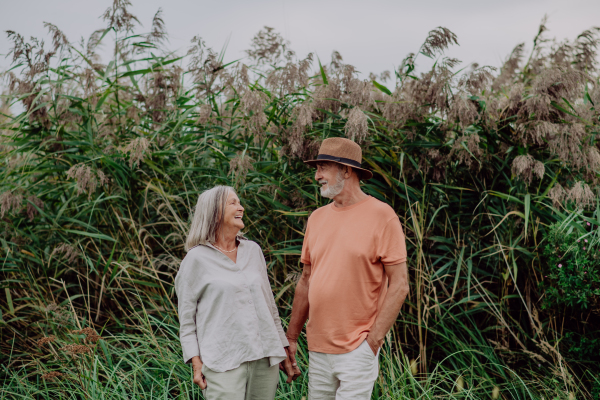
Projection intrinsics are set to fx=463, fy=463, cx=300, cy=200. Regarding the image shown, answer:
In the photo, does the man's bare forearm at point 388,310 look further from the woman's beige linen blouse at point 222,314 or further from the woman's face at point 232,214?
the woman's face at point 232,214

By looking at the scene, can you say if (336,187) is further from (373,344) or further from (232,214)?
(373,344)

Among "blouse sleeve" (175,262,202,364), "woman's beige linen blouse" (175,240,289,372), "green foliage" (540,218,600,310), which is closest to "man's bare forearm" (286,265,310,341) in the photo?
"woman's beige linen blouse" (175,240,289,372)

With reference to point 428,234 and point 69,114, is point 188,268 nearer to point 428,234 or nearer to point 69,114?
point 428,234

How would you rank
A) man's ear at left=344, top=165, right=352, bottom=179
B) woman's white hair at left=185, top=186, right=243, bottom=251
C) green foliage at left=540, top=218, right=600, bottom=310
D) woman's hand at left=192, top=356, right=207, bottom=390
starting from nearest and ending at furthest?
woman's hand at left=192, top=356, right=207, bottom=390 → woman's white hair at left=185, top=186, right=243, bottom=251 → man's ear at left=344, top=165, right=352, bottom=179 → green foliage at left=540, top=218, right=600, bottom=310

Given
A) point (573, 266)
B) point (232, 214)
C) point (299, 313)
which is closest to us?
point (232, 214)

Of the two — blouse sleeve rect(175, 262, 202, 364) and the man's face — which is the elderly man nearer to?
the man's face

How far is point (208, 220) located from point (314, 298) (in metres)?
0.73

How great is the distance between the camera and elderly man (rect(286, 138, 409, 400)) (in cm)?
242

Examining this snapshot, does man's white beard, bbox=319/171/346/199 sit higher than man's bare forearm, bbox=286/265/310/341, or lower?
higher

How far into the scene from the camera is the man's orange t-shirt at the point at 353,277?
8.11 feet

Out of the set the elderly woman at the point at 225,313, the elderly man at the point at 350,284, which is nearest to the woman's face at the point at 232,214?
the elderly woman at the point at 225,313

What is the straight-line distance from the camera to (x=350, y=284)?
8.19ft

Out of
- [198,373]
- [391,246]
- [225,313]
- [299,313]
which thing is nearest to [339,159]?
[391,246]

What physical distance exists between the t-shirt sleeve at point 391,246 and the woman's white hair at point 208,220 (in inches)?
35.1
